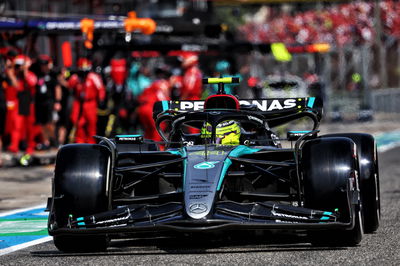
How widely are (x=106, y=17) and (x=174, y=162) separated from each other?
14522 millimetres

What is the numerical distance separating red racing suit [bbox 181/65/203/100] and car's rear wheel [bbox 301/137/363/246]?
1425 centimetres

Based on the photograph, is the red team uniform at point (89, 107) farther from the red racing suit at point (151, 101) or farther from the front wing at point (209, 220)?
the front wing at point (209, 220)

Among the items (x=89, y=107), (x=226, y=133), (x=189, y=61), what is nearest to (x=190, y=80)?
(x=189, y=61)

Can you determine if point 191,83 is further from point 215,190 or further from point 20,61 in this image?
point 215,190

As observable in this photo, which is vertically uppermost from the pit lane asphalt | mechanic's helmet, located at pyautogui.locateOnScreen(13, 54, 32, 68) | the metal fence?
mechanic's helmet, located at pyautogui.locateOnScreen(13, 54, 32, 68)

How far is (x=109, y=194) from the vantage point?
777 cm

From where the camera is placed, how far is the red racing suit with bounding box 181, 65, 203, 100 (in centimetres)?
2195

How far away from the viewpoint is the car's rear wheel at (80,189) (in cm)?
762

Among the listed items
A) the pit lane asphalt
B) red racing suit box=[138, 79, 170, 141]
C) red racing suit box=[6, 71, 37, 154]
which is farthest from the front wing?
red racing suit box=[138, 79, 170, 141]

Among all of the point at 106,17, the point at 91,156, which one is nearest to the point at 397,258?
the point at 91,156

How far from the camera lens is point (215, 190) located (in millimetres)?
7469

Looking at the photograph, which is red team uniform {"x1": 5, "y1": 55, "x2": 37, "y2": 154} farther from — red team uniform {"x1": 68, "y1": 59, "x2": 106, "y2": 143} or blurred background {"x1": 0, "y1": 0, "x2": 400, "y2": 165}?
red team uniform {"x1": 68, "y1": 59, "x2": 106, "y2": 143}

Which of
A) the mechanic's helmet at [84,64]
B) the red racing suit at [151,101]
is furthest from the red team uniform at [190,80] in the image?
the mechanic's helmet at [84,64]

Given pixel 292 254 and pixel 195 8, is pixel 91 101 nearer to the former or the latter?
pixel 292 254
